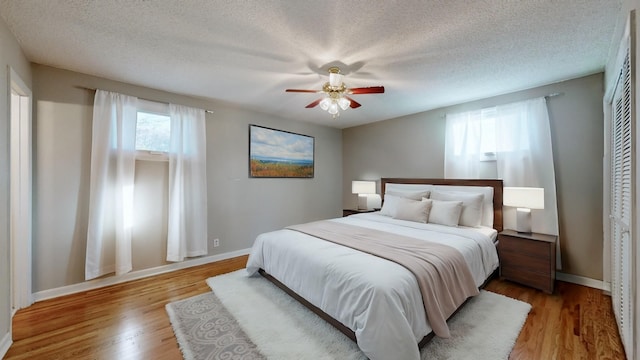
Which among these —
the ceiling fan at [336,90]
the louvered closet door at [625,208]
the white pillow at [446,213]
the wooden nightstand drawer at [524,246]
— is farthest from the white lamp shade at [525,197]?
the ceiling fan at [336,90]

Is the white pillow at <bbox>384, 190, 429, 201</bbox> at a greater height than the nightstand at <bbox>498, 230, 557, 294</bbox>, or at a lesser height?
greater

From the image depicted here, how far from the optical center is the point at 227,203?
12.7ft

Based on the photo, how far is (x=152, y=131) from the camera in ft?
10.4

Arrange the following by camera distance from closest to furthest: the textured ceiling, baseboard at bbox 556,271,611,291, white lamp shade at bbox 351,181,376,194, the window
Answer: the textured ceiling
baseboard at bbox 556,271,611,291
the window
white lamp shade at bbox 351,181,376,194

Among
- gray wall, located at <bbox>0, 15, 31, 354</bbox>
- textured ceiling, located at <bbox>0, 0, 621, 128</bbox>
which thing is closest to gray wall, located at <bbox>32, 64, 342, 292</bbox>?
textured ceiling, located at <bbox>0, 0, 621, 128</bbox>

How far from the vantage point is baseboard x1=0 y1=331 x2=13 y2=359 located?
169 centimetres

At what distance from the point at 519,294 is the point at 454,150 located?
2082mm

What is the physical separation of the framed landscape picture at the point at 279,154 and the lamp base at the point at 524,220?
3445mm

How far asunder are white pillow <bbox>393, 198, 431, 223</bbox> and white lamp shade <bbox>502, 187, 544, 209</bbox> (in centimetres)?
90

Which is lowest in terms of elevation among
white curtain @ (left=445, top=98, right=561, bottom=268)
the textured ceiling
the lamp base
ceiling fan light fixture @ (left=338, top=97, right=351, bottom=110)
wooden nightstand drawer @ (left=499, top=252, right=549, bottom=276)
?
wooden nightstand drawer @ (left=499, top=252, right=549, bottom=276)

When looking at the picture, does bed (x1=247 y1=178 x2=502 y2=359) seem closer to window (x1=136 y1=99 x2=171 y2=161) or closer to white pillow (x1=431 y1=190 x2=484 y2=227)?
white pillow (x1=431 y1=190 x2=484 y2=227)

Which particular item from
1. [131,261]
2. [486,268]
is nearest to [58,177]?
[131,261]

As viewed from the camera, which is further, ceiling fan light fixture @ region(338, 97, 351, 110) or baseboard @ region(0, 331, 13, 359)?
ceiling fan light fixture @ region(338, 97, 351, 110)

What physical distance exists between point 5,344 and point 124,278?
4.00 feet
